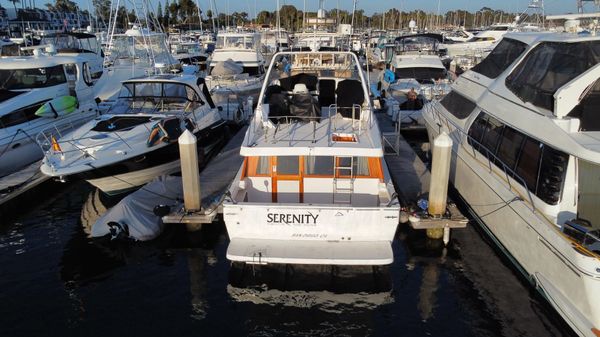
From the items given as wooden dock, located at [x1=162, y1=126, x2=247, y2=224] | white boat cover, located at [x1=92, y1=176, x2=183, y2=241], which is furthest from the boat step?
white boat cover, located at [x1=92, y1=176, x2=183, y2=241]

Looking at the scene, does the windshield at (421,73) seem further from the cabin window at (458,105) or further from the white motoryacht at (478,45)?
the white motoryacht at (478,45)

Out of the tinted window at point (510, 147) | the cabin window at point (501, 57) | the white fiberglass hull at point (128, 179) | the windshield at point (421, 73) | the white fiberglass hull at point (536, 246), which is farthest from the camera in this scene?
the windshield at point (421, 73)

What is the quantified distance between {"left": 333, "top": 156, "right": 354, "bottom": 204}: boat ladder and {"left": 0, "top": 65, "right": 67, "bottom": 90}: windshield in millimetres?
10724

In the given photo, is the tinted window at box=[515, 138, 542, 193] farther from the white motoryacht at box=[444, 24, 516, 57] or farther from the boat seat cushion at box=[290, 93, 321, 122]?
the white motoryacht at box=[444, 24, 516, 57]

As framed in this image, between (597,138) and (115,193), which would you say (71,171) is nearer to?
(115,193)

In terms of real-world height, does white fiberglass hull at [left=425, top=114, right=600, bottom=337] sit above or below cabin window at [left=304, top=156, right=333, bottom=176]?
below

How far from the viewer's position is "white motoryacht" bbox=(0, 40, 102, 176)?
1266 cm

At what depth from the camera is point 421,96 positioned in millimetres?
18375

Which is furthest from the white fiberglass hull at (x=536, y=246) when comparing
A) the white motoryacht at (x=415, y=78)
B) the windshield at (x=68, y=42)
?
the windshield at (x=68, y=42)

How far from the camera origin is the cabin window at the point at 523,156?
6.88 meters

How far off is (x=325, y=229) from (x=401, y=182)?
3677mm

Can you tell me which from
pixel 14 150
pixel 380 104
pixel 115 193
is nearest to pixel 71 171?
pixel 115 193

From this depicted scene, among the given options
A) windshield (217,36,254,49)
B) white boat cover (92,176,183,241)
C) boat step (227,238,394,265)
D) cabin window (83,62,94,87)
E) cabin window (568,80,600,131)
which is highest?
windshield (217,36,254,49)

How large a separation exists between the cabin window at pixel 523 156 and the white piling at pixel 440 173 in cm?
92
